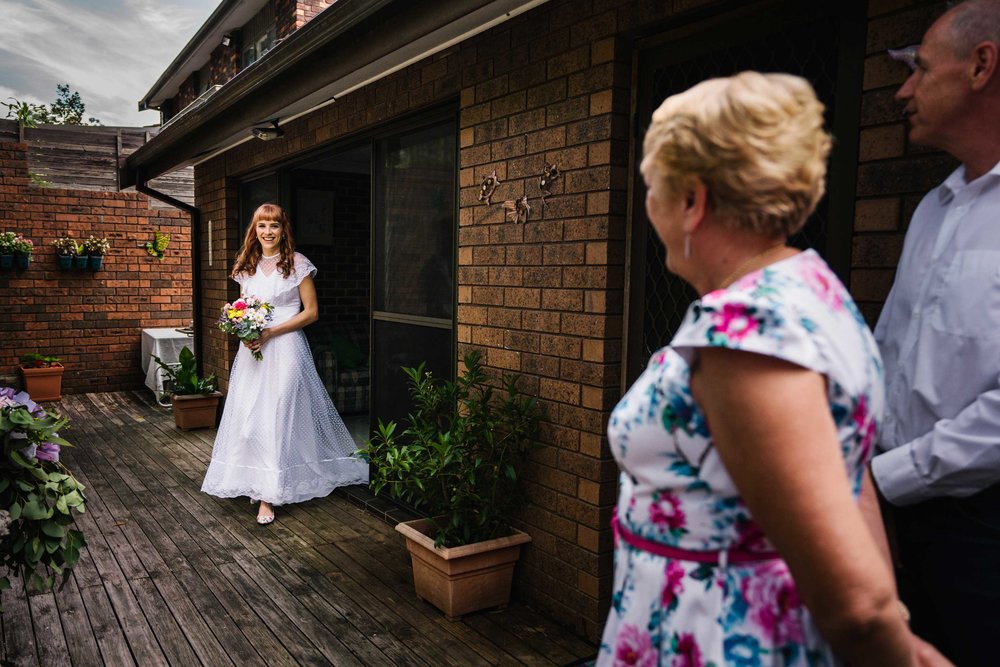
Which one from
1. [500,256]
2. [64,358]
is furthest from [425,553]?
[64,358]

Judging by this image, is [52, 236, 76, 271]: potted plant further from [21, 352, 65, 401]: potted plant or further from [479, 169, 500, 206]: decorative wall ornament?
[479, 169, 500, 206]: decorative wall ornament

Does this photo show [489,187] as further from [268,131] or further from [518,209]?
[268,131]

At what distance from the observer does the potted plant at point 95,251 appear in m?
8.79

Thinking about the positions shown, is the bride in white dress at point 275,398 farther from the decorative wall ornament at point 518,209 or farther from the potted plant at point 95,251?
Result: the potted plant at point 95,251

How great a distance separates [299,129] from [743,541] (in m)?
4.93

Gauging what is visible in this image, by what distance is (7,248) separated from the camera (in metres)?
8.17

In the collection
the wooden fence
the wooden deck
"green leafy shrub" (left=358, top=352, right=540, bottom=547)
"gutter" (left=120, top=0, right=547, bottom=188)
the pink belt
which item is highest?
the wooden fence

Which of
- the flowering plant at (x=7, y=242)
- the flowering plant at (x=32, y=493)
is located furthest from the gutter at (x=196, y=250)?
the flowering plant at (x=32, y=493)

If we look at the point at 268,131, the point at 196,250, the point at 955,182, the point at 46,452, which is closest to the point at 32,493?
the point at 46,452

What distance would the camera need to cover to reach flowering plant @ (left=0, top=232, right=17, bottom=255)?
8141mm

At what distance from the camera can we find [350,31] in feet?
10.7

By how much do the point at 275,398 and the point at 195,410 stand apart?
2.73 metres

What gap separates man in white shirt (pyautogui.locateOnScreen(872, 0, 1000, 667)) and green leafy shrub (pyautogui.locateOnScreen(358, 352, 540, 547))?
169 cm

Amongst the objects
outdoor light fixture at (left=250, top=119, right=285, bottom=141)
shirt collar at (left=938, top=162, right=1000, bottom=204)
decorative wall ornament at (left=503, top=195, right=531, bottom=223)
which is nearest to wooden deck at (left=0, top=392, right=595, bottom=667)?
decorative wall ornament at (left=503, top=195, right=531, bottom=223)
